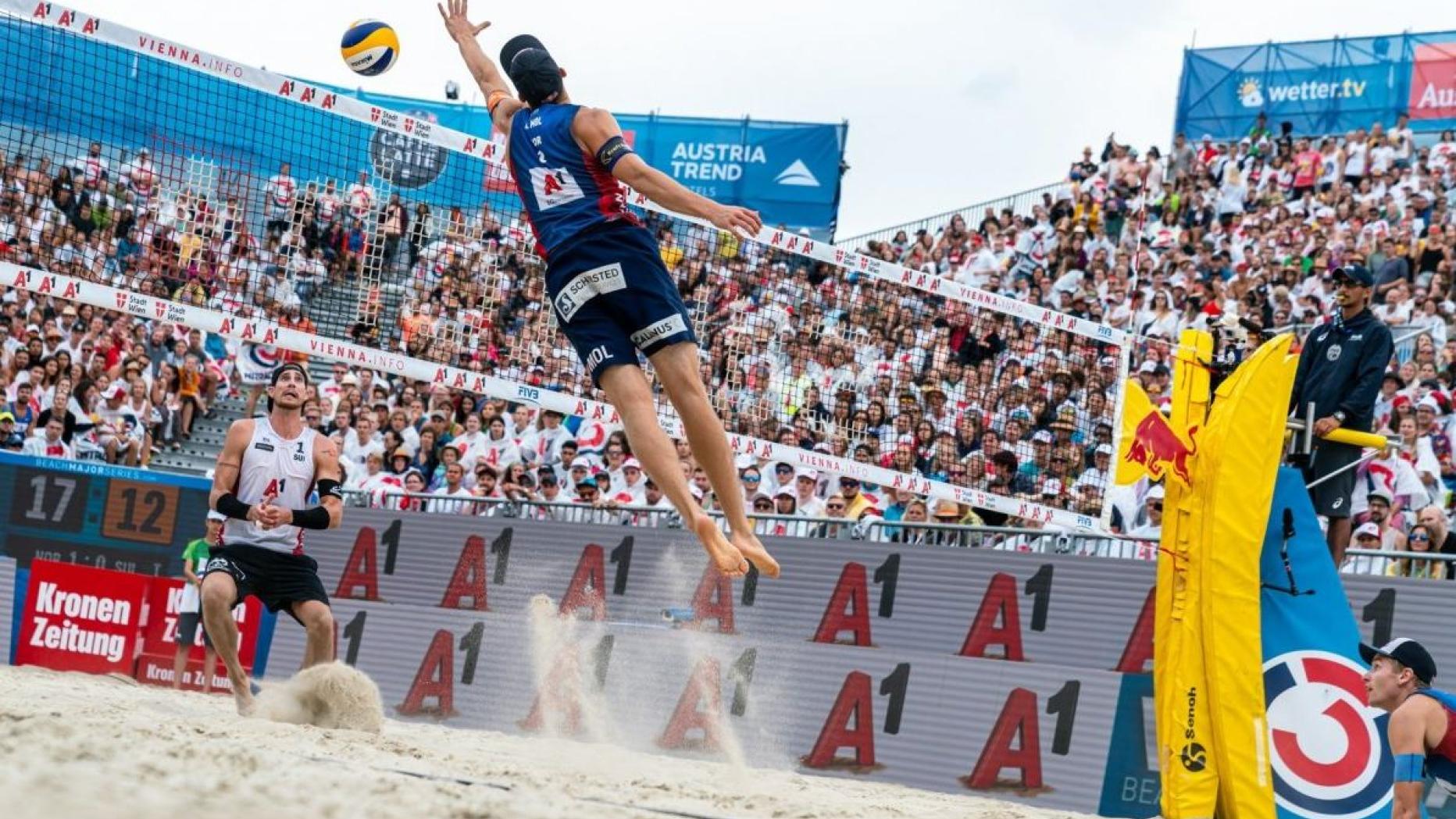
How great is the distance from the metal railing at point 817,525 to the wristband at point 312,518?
2980 millimetres

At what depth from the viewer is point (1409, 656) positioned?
716 centimetres

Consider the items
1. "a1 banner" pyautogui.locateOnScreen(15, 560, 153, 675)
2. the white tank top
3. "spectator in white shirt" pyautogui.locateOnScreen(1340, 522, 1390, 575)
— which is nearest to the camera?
the white tank top

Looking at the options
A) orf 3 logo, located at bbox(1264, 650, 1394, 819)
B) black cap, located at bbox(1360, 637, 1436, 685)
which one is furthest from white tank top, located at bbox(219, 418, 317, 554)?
black cap, located at bbox(1360, 637, 1436, 685)

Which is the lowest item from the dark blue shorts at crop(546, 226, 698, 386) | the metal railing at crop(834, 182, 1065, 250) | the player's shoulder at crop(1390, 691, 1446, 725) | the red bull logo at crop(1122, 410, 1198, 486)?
the player's shoulder at crop(1390, 691, 1446, 725)

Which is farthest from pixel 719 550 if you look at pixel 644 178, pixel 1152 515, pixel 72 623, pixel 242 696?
pixel 72 623

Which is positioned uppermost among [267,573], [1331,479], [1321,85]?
[1321,85]

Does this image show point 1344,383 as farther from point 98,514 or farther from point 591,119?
point 98,514

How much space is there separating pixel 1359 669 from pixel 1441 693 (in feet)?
1.12

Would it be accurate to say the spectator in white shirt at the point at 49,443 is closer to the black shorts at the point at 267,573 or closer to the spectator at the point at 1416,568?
the black shorts at the point at 267,573

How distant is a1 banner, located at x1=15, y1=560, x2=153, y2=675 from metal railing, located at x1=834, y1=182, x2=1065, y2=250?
13.6 metres

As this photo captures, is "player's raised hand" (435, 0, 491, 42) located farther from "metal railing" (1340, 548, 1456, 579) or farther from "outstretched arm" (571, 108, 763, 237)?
"metal railing" (1340, 548, 1456, 579)

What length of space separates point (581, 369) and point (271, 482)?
3.73 m

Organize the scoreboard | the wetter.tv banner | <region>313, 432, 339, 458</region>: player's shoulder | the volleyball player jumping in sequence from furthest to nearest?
1. the wetter.tv banner
2. the scoreboard
3. <region>313, 432, 339, 458</region>: player's shoulder
4. the volleyball player jumping

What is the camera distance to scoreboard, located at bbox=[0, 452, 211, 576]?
13820 millimetres
